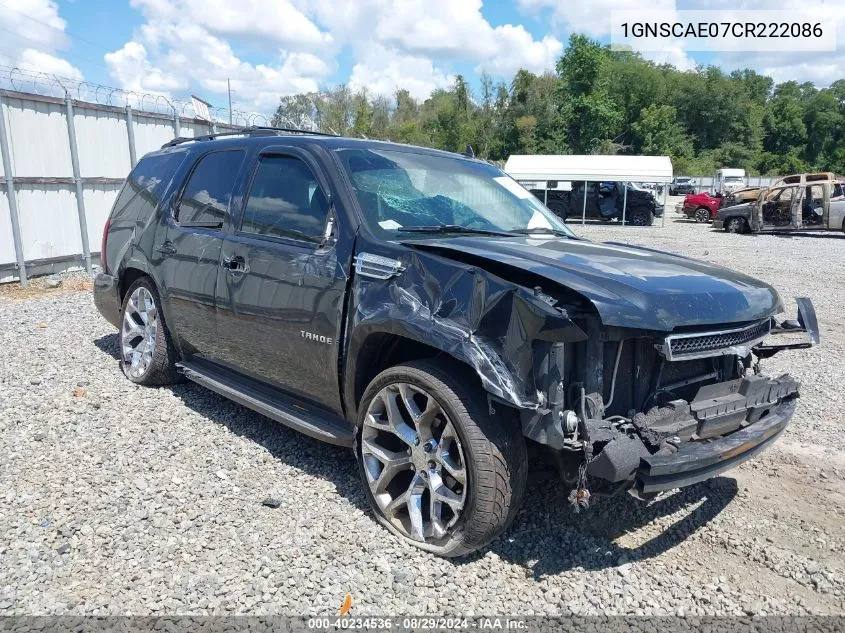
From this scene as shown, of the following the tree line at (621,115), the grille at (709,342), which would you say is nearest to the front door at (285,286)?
the grille at (709,342)

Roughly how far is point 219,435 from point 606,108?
59.6 meters

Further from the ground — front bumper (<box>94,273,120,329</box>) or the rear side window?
the rear side window

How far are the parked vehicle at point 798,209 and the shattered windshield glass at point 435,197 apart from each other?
20.4 meters

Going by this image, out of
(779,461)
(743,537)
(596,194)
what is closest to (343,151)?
(743,537)

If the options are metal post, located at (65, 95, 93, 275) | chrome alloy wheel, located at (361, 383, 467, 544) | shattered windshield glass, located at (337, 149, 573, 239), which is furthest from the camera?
metal post, located at (65, 95, 93, 275)

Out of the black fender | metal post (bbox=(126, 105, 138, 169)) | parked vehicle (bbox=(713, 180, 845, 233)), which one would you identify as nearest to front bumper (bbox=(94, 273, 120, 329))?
the black fender

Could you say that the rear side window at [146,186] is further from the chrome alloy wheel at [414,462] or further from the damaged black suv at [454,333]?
the chrome alloy wheel at [414,462]

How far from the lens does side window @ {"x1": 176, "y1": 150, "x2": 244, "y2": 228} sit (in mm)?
4414

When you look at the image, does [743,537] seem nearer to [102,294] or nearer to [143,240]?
[143,240]

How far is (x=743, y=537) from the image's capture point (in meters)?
3.35

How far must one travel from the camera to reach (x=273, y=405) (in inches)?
153

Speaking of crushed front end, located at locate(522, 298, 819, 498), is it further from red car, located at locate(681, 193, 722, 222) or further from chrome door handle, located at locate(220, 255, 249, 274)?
red car, located at locate(681, 193, 722, 222)

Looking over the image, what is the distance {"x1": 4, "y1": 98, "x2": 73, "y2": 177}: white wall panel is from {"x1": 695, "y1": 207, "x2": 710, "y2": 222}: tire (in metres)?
27.1

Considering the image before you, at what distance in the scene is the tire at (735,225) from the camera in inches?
914
